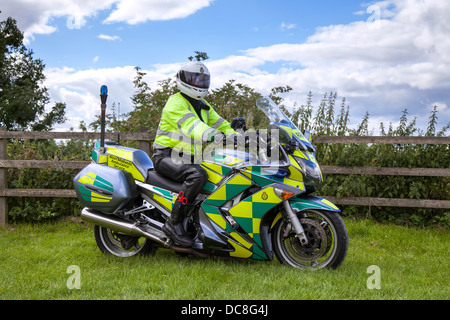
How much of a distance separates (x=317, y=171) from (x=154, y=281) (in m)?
1.91

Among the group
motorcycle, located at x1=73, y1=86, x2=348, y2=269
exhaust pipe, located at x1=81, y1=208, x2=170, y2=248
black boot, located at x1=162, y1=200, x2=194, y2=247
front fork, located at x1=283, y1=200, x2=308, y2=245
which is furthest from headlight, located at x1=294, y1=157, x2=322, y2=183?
exhaust pipe, located at x1=81, y1=208, x2=170, y2=248

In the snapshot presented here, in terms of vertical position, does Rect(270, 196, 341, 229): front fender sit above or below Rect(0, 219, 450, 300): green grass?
above

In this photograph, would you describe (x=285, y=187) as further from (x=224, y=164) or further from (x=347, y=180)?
(x=347, y=180)

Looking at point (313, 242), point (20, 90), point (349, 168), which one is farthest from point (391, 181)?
point (20, 90)

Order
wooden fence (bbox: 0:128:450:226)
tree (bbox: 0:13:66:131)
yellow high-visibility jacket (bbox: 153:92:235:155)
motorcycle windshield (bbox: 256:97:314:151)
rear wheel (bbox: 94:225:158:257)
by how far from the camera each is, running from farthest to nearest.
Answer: tree (bbox: 0:13:66:131)
wooden fence (bbox: 0:128:450:226)
rear wheel (bbox: 94:225:158:257)
yellow high-visibility jacket (bbox: 153:92:235:155)
motorcycle windshield (bbox: 256:97:314:151)

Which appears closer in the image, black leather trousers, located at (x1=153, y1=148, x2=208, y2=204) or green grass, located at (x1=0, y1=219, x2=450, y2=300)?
green grass, located at (x1=0, y1=219, x2=450, y2=300)

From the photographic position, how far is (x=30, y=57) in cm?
3047

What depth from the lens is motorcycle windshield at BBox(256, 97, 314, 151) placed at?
450 cm

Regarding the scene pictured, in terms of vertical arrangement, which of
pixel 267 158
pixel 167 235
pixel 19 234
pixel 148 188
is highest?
pixel 267 158

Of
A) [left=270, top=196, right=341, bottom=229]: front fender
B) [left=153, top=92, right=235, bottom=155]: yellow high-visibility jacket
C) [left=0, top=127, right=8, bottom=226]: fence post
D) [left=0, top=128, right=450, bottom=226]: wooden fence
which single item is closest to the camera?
[left=270, top=196, right=341, bottom=229]: front fender

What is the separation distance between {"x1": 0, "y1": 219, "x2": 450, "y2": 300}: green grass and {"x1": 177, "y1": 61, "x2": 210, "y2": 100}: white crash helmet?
6.22ft

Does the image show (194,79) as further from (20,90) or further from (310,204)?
(20,90)

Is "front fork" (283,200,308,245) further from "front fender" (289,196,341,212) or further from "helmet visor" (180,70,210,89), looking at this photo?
"helmet visor" (180,70,210,89)

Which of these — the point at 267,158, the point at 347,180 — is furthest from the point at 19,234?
the point at 347,180
